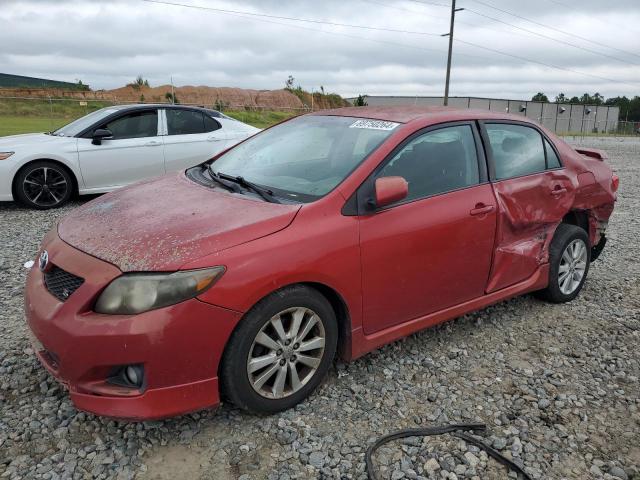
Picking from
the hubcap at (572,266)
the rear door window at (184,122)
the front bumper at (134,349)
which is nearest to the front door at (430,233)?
Result: the front bumper at (134,349)

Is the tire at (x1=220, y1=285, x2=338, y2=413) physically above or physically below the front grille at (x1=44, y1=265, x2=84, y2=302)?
below

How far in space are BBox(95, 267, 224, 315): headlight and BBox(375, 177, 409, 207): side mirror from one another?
1100mm

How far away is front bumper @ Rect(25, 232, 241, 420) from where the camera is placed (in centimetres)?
233

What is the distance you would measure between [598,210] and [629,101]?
112712mm

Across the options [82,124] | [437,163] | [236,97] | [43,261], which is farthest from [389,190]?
[236,97]

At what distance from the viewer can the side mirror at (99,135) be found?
739 centimetres

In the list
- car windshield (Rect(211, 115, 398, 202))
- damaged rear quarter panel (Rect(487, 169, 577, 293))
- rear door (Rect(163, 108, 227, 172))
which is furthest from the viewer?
rear door (Rect(163, 108, 227, 172))

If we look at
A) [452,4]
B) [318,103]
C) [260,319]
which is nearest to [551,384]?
[260,319]

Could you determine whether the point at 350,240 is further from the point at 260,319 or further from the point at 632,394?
the point at 632,394

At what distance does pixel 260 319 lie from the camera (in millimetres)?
2566

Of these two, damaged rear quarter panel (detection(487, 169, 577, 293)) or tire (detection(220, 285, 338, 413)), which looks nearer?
tire (detection(220, 285, 338, 413))

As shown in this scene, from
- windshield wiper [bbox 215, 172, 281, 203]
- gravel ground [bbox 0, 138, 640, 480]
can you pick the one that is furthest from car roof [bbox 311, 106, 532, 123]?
gravel ground [bbox 0, 138, 640, 480]

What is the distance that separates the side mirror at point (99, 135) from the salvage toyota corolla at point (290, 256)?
4.18 meters

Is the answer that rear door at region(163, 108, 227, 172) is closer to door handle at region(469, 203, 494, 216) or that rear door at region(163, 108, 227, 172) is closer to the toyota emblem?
the toyota emblem
